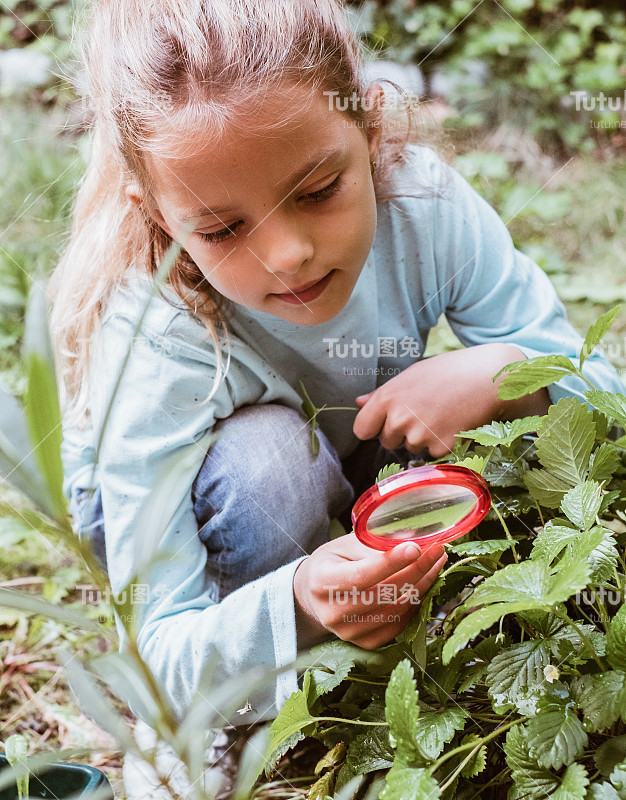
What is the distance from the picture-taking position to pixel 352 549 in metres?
0.73

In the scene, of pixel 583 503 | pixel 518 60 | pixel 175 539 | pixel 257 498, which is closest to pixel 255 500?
pixel 257 498

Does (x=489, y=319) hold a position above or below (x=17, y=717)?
above

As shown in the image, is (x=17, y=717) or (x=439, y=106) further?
(x=439, y=106)

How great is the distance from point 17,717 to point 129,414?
395 mm

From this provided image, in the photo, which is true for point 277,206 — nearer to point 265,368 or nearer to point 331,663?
point 265,368

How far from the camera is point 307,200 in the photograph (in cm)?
75

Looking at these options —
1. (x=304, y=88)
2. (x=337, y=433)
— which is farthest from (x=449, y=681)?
(x=304, y=88)

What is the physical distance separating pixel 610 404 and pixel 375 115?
1.36 feet

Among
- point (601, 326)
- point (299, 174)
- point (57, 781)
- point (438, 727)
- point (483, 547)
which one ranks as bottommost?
point (57, 781)

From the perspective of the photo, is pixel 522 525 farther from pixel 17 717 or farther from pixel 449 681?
pixel 17 717

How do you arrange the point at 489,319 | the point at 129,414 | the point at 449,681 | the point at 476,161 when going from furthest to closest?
the point at 476,161
the point at 489,319
the point at 129,414
the point at 449,681

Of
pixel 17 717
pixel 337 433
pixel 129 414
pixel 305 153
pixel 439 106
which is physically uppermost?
pixel 305 153

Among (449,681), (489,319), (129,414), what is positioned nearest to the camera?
(449,681)

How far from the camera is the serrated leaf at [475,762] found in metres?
0.58
